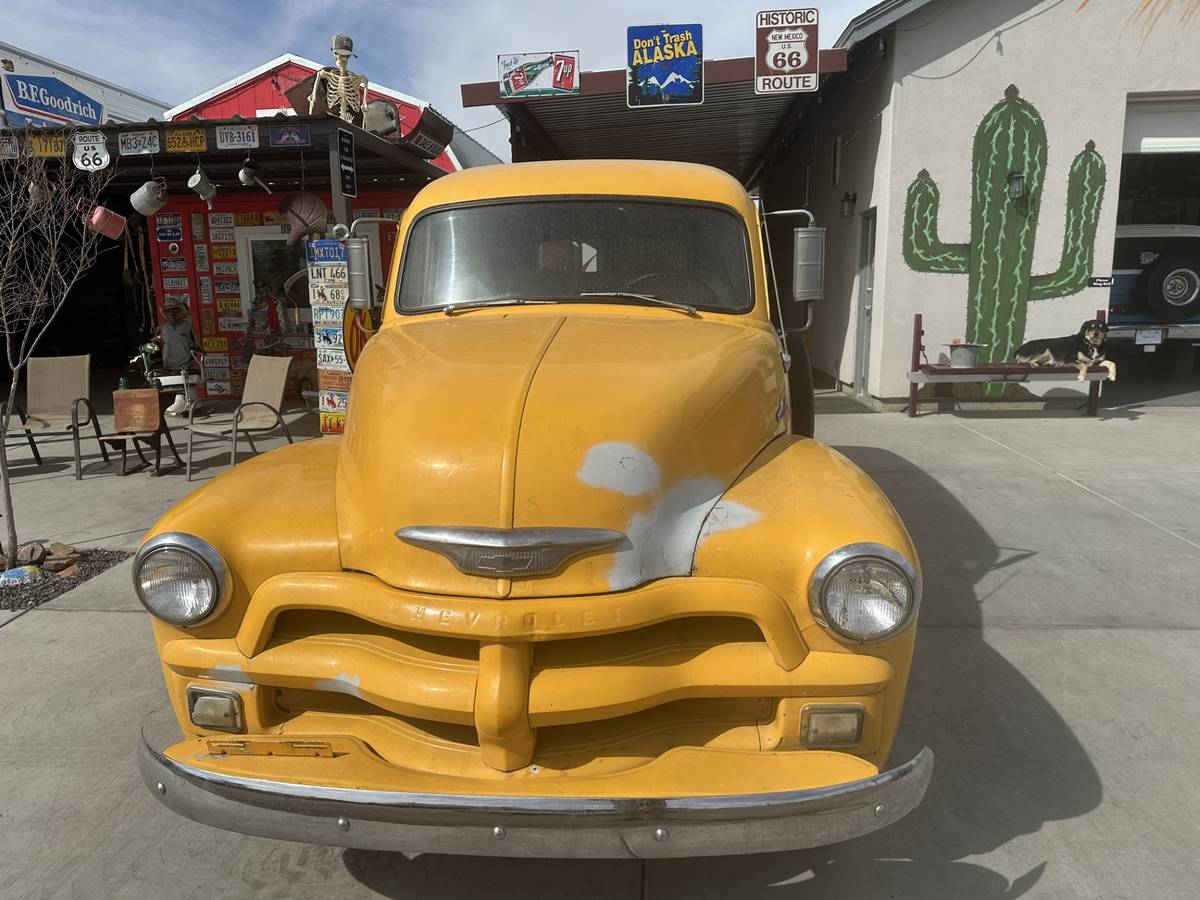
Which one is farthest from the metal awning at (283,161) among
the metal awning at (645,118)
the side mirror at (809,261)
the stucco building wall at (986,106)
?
the stucco building wall at (986,106)

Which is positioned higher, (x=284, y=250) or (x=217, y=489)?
(x=284, y=250)

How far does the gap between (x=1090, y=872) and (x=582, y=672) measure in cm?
172

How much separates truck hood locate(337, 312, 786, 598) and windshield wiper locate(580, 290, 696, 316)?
0.53 m

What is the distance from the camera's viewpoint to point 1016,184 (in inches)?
376

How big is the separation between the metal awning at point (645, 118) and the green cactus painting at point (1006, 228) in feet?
6.63

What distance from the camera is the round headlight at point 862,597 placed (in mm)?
2055

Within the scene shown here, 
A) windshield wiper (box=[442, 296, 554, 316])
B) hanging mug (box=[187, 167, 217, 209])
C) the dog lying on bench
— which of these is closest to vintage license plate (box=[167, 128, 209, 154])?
hanging mug (box=[187, 167, 217, 209])

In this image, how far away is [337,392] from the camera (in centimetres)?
743

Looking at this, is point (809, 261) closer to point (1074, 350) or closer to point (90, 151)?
point (1074, 350)

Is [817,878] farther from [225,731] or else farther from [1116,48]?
[1116,48]

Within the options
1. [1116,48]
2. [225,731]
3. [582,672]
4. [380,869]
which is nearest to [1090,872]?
[582,672]

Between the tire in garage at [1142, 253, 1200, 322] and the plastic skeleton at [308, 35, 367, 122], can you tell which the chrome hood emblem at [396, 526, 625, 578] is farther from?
the tire in garage at [1142, 253, 1200, 322]

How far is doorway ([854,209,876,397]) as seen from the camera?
1083 centimetres

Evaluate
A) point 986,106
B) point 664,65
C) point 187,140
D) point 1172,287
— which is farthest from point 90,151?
point 1172,287
